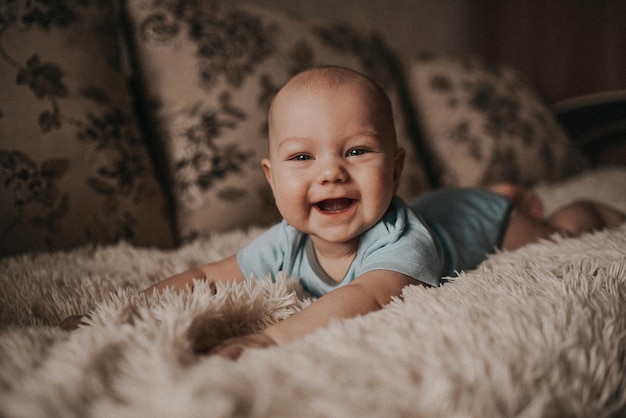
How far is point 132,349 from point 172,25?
953 millimetres

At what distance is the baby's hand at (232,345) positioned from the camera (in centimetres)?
44

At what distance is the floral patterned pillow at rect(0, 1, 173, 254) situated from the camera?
0.84 meters

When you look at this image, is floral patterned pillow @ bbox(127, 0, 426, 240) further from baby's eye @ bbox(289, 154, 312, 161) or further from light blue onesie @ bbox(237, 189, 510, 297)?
baby's eye @ bbox(289, 154, 312, 161)

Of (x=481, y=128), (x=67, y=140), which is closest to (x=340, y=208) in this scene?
(x=67, y=140)

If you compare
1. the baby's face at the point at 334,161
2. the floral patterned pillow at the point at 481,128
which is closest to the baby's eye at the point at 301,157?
the baby's face at the point at 334,161

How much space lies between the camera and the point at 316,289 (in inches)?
28.6

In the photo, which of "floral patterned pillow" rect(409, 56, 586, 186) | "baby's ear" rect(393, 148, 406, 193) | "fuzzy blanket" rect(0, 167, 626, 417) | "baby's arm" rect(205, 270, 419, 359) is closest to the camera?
"fuzzy blanket" rect(0, 167, 626, 417)

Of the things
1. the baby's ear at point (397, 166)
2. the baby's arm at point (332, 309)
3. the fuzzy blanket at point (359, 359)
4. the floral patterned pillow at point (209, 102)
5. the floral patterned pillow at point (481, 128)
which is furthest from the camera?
the floral patterned pillow at point (481, 128)

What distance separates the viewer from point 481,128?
1.49 m

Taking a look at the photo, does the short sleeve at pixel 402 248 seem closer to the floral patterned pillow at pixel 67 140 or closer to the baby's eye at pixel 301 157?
the baby's eye at pixel 301 157

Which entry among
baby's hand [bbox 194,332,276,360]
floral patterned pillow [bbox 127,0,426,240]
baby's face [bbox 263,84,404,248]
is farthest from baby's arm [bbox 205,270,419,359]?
floral patterned pillow [bbox 127,0,426,240]

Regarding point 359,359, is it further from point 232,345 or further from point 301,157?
point 301,157

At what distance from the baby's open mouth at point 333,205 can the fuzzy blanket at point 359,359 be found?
0.56ft

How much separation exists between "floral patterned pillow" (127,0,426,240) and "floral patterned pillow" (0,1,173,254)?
9 cm
